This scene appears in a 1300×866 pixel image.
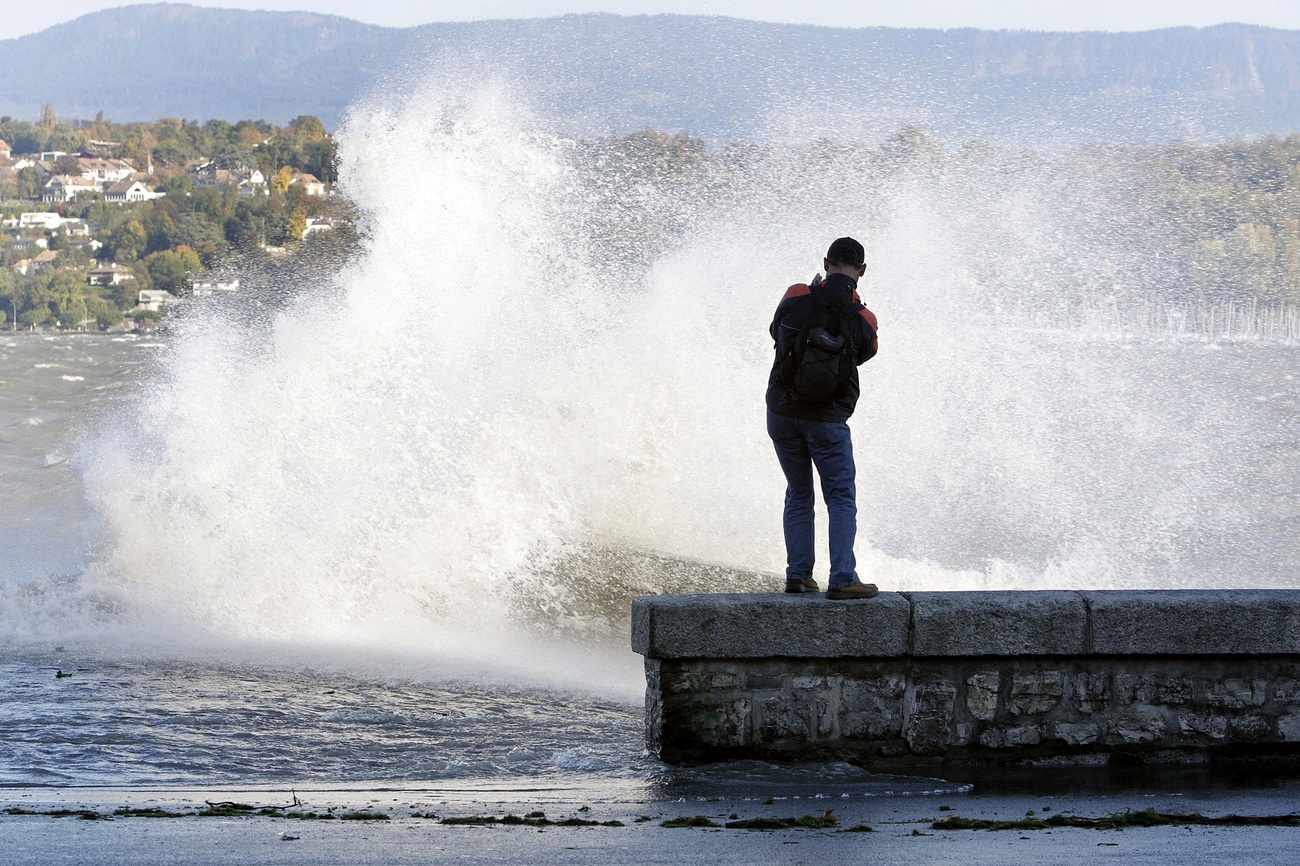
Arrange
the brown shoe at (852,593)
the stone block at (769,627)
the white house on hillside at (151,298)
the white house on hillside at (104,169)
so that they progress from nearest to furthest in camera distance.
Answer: the stone block at (769,627)
the brown shoe at (852,593)
the white house on hillside at (151,298)
the white house on hillside at (104,169)

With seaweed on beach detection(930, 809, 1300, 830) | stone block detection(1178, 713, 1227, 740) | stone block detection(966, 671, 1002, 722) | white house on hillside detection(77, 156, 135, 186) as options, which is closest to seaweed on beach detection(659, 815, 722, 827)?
seaweed on beach detection(930, 809, 1300, 830)

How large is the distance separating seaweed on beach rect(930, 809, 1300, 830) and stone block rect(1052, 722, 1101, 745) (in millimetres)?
976

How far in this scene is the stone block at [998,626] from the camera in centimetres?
586

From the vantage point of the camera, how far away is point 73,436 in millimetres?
36438

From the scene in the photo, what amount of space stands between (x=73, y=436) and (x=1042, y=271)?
79.5 feet

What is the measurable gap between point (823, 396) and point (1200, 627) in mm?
1780

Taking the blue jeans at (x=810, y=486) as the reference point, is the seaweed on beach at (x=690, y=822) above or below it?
below

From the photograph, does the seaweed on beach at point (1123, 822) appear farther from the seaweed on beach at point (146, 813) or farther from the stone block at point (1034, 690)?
the seaweed on beach at point (146, 813)

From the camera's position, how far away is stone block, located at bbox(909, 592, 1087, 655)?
586cm

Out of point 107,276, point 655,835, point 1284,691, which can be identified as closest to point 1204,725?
point 1284,691

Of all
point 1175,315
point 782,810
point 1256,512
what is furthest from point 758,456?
point 1175,315

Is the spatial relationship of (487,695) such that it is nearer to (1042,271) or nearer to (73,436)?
(1042,271)

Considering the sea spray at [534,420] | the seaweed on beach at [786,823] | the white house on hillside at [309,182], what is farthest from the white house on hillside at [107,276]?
the seaweed on beach at [786,823]

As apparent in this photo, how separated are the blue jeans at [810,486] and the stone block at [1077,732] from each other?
1.02 metres
